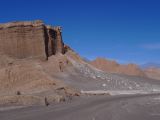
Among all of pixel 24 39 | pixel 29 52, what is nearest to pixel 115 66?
pixel 24 39

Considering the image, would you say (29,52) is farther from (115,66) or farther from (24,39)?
(115,66)

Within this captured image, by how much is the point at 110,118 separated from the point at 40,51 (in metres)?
59.3

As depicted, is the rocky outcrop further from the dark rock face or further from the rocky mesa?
the dark rock face

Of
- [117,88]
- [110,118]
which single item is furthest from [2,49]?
[110,118]

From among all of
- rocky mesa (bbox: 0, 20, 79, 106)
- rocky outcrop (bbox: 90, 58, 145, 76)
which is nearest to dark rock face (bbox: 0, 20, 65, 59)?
rocky mesa (bbox: 0, 20, 79, 106)

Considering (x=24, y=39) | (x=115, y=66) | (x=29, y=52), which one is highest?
(x=115, y=66)

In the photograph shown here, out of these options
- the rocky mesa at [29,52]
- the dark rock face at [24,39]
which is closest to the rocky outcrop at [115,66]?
the rocky mesa at [29,52]

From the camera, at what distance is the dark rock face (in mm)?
81000

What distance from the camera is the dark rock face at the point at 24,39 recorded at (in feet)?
266

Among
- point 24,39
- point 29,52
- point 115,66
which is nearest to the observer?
point 29,52

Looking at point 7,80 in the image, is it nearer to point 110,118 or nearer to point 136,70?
point 110,118

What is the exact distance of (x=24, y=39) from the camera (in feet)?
270

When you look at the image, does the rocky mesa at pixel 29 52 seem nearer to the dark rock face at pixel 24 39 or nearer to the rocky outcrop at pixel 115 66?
the dark rock face at pixel 24 39

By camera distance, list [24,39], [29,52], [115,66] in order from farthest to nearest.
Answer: [115,66], [24,39], [29,52]
